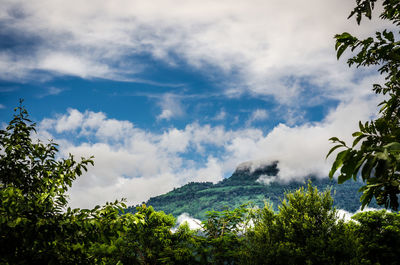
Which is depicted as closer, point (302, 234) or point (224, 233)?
point (302, 234)

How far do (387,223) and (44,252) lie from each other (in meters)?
26.9

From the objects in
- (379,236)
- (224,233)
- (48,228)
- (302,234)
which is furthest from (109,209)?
(379,236)

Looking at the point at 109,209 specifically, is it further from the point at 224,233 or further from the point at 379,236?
the point at 379,236

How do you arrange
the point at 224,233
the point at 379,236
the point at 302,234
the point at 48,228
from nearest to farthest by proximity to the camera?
the point at 48,228
the point at 302,234
the point at 224,233
the point at 379,236

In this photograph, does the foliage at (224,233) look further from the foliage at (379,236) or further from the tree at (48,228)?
the tree at (48,228)

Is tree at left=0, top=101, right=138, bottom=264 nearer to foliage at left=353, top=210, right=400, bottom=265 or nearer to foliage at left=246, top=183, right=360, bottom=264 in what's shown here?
foliage at left=246, top=183, right=360, bottom=264

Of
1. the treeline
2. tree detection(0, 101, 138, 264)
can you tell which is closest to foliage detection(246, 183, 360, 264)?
the treeline

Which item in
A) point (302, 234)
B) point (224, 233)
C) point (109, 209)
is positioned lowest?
point (302, 234)

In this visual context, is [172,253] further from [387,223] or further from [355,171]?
[355,171]

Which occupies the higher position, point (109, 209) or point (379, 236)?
point (109, 209)

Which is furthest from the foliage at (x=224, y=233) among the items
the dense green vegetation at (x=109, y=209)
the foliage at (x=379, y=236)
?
the foliage at (x=379, y=236)

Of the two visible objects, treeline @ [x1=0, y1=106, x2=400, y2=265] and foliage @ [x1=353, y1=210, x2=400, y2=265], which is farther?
foliage @ [x1=353, y1=210, x2=400, y2=265]

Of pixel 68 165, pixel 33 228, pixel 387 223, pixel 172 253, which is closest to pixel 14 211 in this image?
pixel 33 228

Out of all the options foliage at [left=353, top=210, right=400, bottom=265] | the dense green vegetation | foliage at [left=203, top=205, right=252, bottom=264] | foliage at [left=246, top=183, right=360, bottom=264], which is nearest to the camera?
the dense green vegetation
